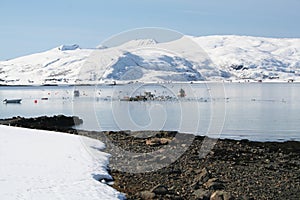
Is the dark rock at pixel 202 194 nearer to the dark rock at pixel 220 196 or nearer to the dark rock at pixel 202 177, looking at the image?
the dark rock at pixel 220 196

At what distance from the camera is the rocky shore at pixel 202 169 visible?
1675cm

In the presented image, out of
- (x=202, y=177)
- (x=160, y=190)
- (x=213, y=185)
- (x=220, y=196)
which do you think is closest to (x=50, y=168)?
(x=160, y=190)

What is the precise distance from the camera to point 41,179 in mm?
15602

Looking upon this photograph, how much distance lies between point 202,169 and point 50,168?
6.48 meters

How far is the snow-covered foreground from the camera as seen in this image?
A: 46.3 ft

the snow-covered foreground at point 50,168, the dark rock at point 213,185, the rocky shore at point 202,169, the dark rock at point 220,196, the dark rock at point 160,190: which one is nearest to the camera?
the snow-covered foreground at point 50,168

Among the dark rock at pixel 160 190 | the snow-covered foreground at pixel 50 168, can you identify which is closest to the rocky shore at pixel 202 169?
the dark rock at pixel 160 190

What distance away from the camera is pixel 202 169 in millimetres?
20047

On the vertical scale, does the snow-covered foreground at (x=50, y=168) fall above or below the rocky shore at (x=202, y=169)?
above

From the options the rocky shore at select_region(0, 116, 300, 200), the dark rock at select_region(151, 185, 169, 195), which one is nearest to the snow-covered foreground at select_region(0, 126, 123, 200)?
the rocky shore at select_region(0, 116, 300, 200)

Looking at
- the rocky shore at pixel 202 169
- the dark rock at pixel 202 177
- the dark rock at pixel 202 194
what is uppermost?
the dark rock at pixel 202 194

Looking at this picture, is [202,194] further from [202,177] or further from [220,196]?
[202,177]

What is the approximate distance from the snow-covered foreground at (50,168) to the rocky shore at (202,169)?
115 centimetres

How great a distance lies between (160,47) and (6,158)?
351 inches
